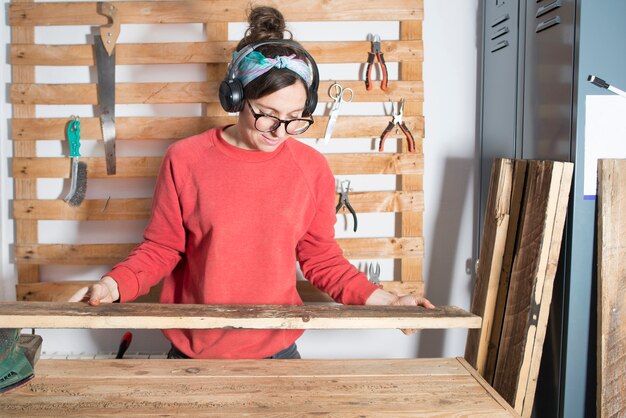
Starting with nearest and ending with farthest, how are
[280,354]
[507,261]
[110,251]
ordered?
1. [280,354]
2. [507,261]
3. [110,251]

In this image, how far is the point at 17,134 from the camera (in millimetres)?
2521

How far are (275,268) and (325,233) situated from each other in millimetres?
216

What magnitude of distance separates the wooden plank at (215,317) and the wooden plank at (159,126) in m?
1.07

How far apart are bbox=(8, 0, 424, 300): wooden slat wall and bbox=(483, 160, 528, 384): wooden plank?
1.68ft

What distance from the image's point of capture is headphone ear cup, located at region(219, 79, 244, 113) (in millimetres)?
1700

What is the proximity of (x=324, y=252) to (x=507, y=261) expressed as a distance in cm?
64

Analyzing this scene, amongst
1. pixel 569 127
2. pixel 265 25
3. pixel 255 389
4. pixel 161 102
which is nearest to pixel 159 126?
pixel 161 102

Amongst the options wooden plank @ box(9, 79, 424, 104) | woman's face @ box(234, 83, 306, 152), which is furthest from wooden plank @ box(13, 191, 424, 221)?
woman's face @ box(234, 83, 306, 152)

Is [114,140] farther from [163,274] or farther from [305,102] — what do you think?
[305,102]

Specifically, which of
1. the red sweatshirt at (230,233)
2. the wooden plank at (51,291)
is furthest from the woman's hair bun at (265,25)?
the wooden plank at (51,291)

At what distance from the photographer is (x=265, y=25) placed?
1.83 meters

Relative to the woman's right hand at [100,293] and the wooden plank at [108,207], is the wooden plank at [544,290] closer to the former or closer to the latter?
the wooden plank at [108,207]

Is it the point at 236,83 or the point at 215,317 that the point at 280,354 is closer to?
the point at 215,317

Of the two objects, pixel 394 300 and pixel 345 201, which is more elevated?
pixel 345 201
